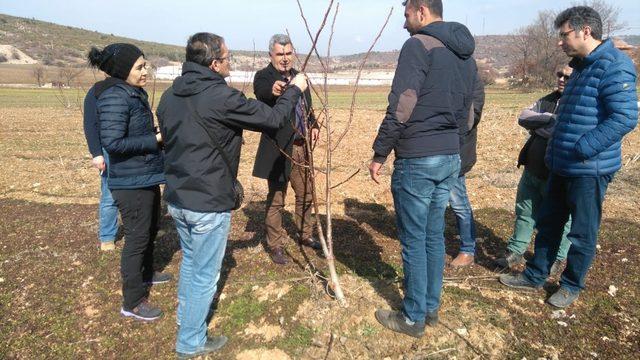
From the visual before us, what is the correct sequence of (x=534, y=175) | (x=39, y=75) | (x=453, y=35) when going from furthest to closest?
(x=39, y=75) < (x=534, y=175) < (x=453, y=35)

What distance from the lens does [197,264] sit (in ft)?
8.96

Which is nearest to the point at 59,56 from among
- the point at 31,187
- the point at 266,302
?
the point at 31,187

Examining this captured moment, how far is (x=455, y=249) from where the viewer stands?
15.3 feet

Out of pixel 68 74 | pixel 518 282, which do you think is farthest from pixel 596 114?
pixel 68 74

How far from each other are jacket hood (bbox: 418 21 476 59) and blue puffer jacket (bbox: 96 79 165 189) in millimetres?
2199

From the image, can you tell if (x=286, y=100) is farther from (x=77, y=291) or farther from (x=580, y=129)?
(x=77, y=291)

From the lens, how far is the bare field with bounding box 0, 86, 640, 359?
3.05m

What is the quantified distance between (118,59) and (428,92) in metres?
2.38

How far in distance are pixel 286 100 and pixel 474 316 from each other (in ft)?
7.41

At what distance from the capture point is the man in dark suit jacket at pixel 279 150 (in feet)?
12.5

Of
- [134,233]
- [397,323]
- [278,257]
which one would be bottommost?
[278,257]

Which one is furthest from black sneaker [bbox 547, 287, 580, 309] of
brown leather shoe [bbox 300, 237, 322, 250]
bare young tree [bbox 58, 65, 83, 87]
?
bare young tree [bbox 58, 65, 83, 87]

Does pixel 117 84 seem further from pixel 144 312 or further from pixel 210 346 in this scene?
pixel 210 346

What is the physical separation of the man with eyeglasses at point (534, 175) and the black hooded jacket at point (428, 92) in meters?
1.59
